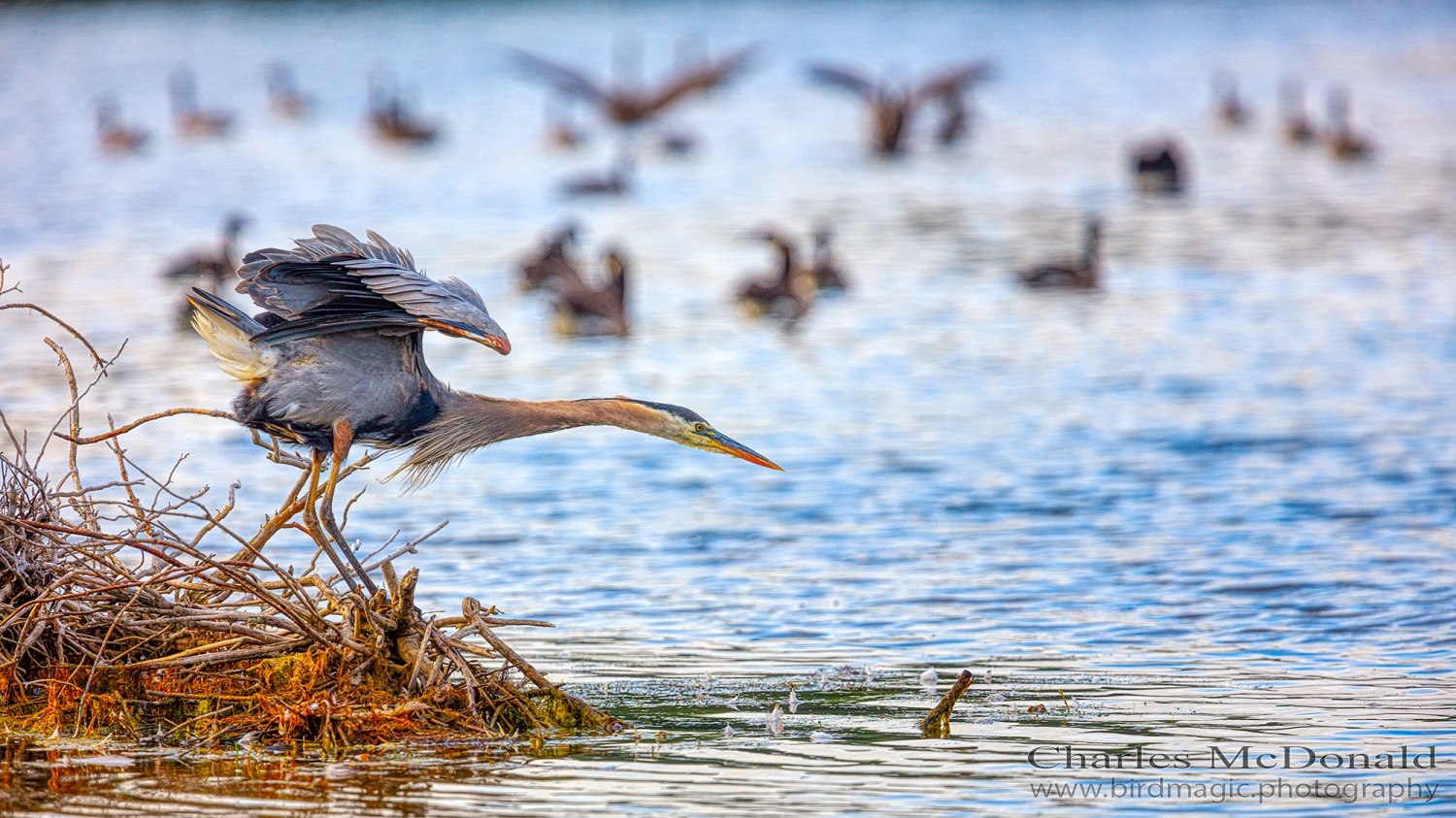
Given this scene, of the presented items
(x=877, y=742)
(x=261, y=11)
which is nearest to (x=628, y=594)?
(x=877, y=742)

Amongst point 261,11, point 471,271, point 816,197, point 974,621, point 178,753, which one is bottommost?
point 178,753

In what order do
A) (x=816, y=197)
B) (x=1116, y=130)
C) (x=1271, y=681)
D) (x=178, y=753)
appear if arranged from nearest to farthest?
(x=178, y=753) < (x=1271, y=681) < (x=816, y=197) < (x=1116, y=130)

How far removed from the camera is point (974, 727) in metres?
5.90

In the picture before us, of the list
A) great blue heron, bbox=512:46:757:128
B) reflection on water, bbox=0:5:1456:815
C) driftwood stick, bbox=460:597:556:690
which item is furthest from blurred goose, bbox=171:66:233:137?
driftwood stick, bbox=460:597:556:690

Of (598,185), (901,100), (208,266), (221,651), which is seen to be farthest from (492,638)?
(901,100)

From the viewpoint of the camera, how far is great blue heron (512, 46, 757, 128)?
25453 millimetres

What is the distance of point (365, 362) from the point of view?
643 cm

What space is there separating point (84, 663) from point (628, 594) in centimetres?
264

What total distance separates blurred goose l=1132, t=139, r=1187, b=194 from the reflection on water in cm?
46

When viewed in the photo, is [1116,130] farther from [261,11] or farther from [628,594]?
[261,11]

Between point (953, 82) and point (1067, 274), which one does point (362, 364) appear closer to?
point (1067, 274)

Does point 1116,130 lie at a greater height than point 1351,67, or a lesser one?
lesser

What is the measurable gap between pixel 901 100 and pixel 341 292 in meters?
22.7

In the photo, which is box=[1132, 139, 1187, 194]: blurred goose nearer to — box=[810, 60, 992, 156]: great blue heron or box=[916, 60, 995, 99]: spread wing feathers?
box=[916, 60, 995, 99]: spread wing feathers
